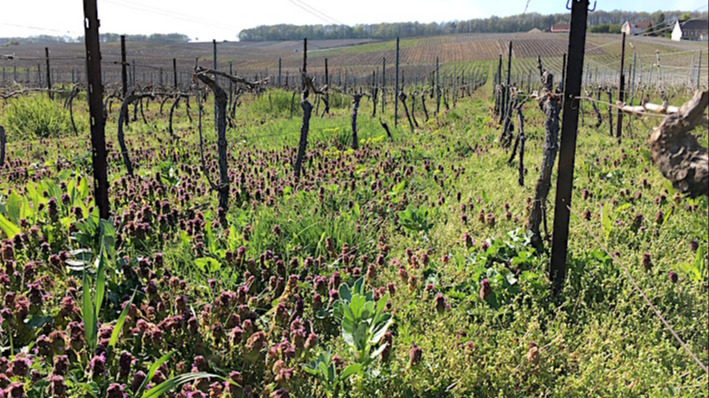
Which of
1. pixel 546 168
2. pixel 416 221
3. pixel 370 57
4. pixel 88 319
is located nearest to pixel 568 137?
pixel 546 168

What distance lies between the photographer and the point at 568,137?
11.4ft

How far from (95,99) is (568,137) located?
363 centimetres

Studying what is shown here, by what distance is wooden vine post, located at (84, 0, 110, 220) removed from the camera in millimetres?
4262

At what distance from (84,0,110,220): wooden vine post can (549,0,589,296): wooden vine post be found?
348 centimetres

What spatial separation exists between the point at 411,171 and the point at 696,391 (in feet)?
15.9

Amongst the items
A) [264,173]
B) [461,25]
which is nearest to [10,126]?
[264,173]

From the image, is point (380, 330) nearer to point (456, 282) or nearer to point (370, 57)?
point (456, 282)

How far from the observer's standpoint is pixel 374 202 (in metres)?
5.64

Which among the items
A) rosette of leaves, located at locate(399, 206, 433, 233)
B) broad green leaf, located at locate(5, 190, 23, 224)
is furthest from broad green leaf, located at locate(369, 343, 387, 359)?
broad green leaf, located at locate(5, 190, 23, 224)

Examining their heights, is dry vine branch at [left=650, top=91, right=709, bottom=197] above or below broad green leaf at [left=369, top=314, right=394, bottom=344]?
above

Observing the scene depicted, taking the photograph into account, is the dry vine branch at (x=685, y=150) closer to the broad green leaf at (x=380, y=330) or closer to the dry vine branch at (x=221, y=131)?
the broad green leaf at (x=380, y=330)

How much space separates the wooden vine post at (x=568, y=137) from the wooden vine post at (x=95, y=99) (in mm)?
3479

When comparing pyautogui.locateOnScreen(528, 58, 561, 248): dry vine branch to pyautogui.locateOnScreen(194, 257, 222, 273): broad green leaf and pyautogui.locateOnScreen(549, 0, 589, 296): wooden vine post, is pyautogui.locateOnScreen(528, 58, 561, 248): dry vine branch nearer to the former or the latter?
pyautogui.locateOnScreen(549, 0, 589, 296): wooden vine post

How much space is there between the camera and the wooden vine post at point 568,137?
339 cm
